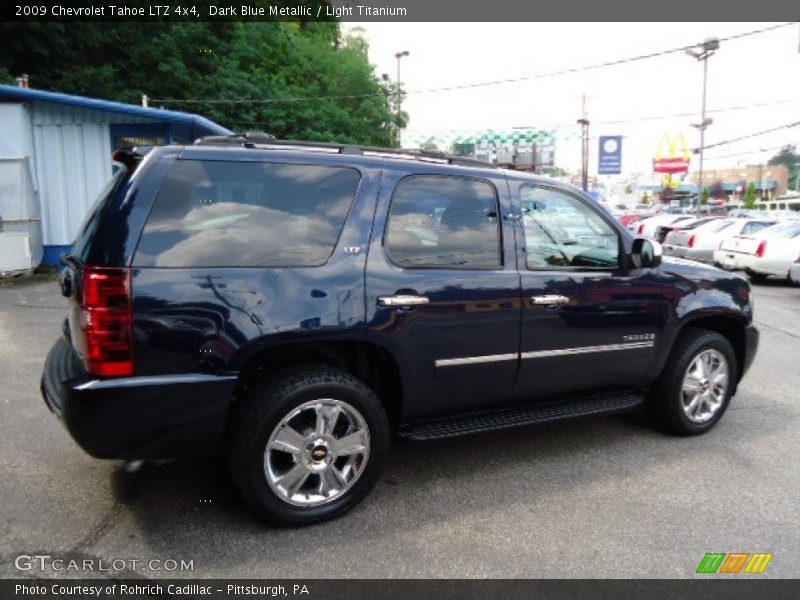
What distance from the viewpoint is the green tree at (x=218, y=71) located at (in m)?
16.9

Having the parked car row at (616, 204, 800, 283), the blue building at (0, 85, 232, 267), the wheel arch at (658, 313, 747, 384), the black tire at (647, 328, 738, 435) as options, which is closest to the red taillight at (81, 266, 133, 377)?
the black tire at (647, 328, 738, 435)

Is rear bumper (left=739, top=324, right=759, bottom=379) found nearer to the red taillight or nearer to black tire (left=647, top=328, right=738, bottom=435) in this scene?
black tire (left=647, top=328, right=738, bottom=435)

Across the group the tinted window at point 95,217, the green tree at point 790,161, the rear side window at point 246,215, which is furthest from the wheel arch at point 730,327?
the green tree at point 790,161

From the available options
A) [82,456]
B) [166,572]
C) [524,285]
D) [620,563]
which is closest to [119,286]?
[166,572]

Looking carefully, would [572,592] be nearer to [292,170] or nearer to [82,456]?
[292,170]

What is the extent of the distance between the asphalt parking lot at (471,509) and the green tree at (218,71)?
1457cm

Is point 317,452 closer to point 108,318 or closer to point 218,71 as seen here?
point 108,318

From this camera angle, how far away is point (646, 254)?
3959 mm

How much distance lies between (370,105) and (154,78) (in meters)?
9.08

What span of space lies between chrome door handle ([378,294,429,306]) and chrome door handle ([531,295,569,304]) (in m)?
0.74

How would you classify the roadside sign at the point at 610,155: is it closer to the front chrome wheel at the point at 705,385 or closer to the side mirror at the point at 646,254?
the front chrome wheel at the point at 705,385

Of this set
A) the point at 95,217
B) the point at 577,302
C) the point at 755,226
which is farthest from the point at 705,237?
the point at 95,217

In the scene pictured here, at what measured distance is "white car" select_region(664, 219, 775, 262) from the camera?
49.5 ft

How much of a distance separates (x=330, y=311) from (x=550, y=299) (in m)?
1.38
